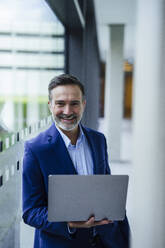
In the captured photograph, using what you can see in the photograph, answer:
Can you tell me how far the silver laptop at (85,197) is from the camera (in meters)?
1.36

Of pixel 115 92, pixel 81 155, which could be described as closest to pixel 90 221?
pixel 81 155

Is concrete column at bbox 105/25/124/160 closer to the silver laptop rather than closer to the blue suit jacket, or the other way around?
the blue suit jacket

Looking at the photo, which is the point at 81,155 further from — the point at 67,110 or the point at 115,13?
the point at 115,13

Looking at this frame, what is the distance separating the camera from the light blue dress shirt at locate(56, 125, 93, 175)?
1.63 m

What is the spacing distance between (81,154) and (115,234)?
41cm

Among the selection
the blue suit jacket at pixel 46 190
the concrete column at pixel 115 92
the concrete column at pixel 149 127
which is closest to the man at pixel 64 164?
the blue suit jacket at pixel 46 190

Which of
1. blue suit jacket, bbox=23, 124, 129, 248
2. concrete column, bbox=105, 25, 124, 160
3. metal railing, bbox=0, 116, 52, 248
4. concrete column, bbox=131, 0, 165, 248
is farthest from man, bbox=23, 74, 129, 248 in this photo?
concrete column, bbox=105, 25, 124, 160

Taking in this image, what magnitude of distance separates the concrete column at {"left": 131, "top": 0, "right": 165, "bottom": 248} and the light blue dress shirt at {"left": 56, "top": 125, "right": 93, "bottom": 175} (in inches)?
26.4

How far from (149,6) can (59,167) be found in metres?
0.87

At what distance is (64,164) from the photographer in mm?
1539

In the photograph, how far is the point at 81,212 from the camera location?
1.42 metres

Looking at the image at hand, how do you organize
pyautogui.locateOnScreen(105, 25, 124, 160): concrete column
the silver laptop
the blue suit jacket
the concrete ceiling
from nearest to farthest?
1. the silver laptop
2. the blue suit jacket
3. the concrete ceiling
4. pyautogui.locateOnScreen(105, 25, 124, 160): concrete column

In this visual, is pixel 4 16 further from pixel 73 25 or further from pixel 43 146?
pixel 73 25

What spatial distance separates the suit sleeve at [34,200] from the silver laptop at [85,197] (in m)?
0.08
